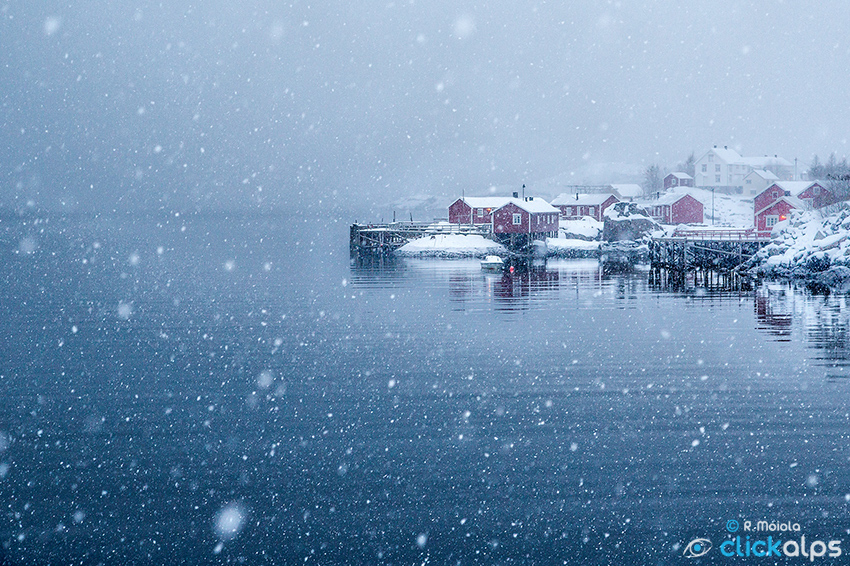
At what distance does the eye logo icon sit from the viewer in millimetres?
9297

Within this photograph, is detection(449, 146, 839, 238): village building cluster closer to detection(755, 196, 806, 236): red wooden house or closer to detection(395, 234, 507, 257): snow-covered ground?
detection(755, 196, 806, 236): red wooden house

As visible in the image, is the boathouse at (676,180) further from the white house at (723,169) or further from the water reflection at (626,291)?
the water reflection at (626,291)

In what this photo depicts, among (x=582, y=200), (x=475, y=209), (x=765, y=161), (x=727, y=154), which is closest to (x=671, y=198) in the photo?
(x=582, y=200)

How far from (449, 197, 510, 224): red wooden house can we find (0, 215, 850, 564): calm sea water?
173ft

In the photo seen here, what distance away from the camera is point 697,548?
941 cm

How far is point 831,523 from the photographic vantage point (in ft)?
32.2

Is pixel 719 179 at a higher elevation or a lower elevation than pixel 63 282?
higher

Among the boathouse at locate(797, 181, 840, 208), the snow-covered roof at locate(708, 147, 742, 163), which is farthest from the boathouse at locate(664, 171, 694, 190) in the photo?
the boathouse at locate(797, 181, 840, 208)

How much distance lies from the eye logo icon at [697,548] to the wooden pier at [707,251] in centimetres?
5055

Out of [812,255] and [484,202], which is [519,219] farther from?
[812,255]

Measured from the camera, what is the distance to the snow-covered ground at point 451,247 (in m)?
71.6

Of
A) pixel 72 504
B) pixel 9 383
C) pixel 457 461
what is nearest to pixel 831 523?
pixel 457 461

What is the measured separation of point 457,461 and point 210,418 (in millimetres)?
5272

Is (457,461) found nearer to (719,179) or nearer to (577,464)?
(577,464)
